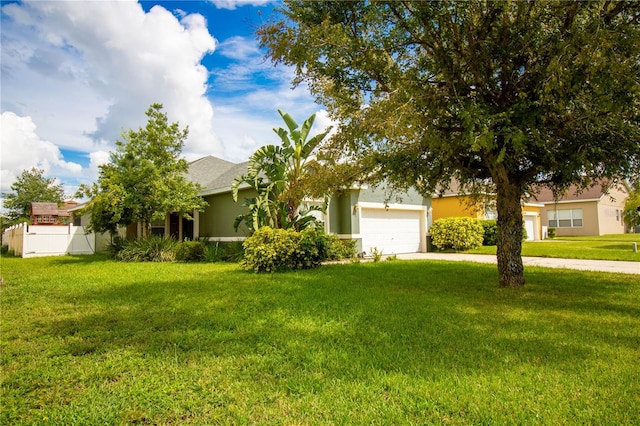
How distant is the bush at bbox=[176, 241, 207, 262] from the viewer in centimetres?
1448

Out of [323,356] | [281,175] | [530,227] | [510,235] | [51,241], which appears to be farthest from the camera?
[530,227]

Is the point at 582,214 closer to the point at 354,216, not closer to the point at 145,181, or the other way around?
the point at 354,216

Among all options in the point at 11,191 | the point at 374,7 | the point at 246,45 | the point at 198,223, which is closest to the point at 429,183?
the point at 374,7

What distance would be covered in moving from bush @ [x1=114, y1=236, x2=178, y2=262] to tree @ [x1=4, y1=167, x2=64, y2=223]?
28550mm

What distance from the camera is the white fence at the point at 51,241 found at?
62.0 feet

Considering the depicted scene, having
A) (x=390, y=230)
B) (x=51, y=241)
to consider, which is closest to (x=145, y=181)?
(x=51, y=241)

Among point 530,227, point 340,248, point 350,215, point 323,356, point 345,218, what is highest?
point 350,215

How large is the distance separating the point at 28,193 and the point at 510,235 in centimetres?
4623

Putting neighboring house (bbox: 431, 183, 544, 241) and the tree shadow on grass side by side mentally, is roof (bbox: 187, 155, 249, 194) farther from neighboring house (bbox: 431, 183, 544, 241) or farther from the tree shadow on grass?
neighboring house (bbox: 431, 183, 544, 241)

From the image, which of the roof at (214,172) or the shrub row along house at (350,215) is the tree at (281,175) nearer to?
the shrub row along house at (350,215)

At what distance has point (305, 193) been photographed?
28.5ft

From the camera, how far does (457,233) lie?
1822 centimetres

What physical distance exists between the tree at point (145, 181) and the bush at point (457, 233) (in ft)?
37.6

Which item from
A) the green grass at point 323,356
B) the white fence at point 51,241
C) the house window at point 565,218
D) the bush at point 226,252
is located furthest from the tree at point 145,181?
the house window at point 565,218
